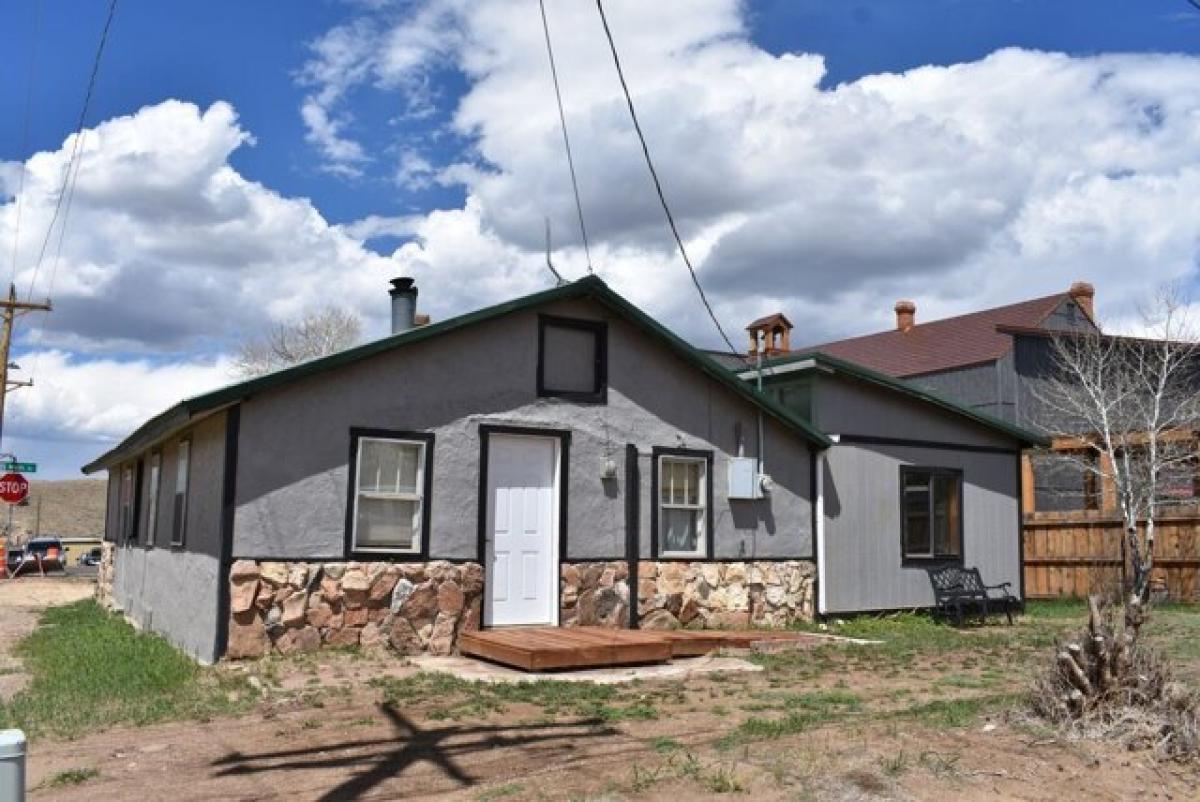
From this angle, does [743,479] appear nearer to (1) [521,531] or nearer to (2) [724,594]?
(2) [724,594]

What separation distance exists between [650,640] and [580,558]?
6.07 feet

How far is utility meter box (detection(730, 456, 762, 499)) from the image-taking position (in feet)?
43.4

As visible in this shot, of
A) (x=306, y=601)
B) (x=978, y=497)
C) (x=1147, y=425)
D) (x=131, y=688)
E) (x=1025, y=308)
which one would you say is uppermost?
(x=1025, y=308)

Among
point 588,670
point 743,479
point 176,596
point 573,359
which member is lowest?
point 588,670

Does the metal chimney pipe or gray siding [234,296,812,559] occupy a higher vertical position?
the metal chimney pipe

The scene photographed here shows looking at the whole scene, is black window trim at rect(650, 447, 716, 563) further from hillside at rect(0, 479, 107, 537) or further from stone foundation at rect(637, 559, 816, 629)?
hillside at rect(0, 479, 107, 537)

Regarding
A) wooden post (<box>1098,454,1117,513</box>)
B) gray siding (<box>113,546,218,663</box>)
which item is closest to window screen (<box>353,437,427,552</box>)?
gray siding (<box>113,546,218,663</box>)

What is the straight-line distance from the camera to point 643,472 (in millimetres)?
12625

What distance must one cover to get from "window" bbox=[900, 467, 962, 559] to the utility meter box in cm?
297

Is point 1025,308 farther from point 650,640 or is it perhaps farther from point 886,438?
A: point 650,640

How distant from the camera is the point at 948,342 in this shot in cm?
3084

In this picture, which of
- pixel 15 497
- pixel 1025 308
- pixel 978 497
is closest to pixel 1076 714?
pixel 978 497

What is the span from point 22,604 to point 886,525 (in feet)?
50.3

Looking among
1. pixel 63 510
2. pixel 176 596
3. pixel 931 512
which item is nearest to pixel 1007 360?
pixel 931 512
